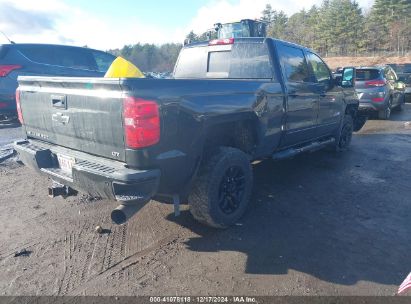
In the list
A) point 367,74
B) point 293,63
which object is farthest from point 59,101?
point 367,74

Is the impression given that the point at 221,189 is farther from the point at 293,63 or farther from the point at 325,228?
the point at 293,63

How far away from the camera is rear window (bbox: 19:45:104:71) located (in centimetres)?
775

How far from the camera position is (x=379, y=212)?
13.1 ft

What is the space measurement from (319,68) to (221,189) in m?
3.24

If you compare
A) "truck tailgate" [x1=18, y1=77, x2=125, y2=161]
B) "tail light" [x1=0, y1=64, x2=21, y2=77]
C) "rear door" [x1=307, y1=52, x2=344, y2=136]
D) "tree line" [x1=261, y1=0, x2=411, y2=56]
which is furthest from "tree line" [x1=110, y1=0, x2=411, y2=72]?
"truck tailgate" [x1=18, y1=77, x2=125, y2=161]

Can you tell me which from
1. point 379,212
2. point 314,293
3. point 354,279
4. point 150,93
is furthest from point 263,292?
point 379,212

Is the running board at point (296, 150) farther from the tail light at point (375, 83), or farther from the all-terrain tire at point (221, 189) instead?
the tail light at point (375, 83)

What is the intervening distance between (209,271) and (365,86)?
9.27 m

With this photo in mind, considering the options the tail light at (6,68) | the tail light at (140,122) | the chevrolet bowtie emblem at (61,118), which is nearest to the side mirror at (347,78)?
the tail light at (140,122)

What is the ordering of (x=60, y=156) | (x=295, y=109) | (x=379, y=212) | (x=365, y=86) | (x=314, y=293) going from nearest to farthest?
(x=314, y=293) → (x=60, y=156) → (x=379, y=212) → (x=295, y=109) → (x=365, y=86)

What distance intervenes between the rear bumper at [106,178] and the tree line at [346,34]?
156ft

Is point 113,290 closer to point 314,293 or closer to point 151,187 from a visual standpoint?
point 151,187

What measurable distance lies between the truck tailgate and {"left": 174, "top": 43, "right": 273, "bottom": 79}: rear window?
6.98ft

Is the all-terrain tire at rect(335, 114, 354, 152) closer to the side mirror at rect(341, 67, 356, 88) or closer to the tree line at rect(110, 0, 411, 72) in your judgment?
the side mirror at rect(341, 67, 356, 88)
